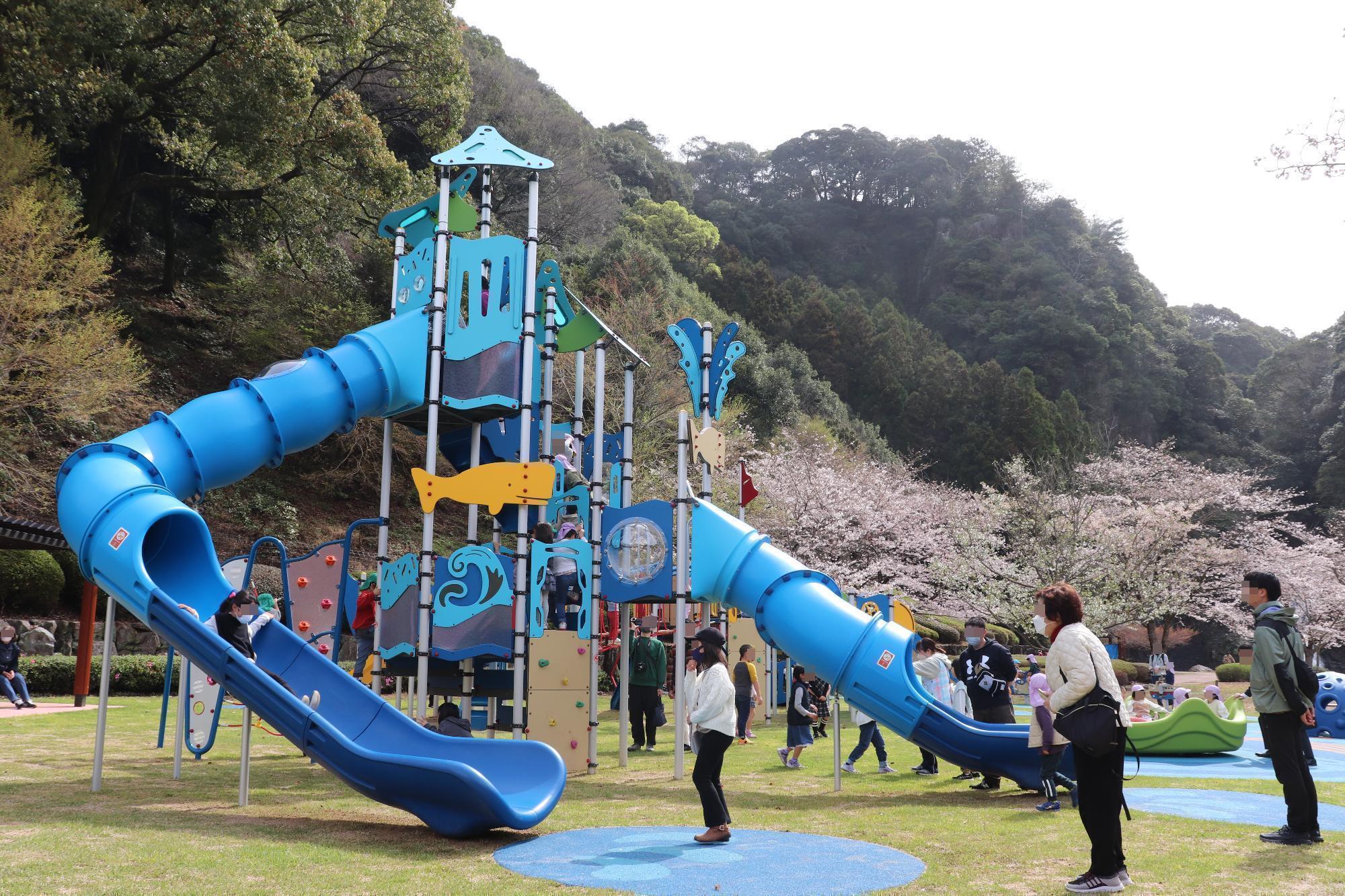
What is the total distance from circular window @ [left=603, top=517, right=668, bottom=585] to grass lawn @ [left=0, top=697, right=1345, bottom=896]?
221 centimetres

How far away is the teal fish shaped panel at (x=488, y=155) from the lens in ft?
39.0

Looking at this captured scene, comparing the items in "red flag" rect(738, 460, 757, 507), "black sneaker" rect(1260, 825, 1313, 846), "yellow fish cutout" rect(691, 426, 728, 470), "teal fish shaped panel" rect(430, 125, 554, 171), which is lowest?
"black sneaker" rect(1260, 825, 1313, 846)

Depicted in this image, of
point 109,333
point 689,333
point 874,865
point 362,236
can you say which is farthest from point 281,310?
point 874,865

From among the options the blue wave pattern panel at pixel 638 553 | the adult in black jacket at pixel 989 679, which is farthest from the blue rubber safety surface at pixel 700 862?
the blue wave pattern panel at pixel 638 553

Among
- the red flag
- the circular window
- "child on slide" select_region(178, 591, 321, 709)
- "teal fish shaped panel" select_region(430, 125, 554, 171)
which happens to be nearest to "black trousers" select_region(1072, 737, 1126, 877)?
"child on slide" select_region(178, 591, 321, 709)

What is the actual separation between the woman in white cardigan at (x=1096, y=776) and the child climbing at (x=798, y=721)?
6422 mm

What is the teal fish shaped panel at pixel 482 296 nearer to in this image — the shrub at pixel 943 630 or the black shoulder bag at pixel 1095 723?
the black shoulder bag at pixel 1095 723

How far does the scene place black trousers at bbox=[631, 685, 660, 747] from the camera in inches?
559

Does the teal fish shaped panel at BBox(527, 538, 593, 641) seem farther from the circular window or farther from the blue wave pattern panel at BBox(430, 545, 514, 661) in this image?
the circular window

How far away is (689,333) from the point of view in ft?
43.4

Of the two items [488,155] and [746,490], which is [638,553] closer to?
[746,490]

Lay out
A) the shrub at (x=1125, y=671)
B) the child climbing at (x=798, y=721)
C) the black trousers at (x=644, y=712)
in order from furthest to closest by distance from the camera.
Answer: the shrub at (x=1125, y=671), the black trousers at (x=644, y=712), the child climbing at (x=798, y=721)

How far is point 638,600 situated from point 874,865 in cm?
607

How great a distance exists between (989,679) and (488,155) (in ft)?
25.9
